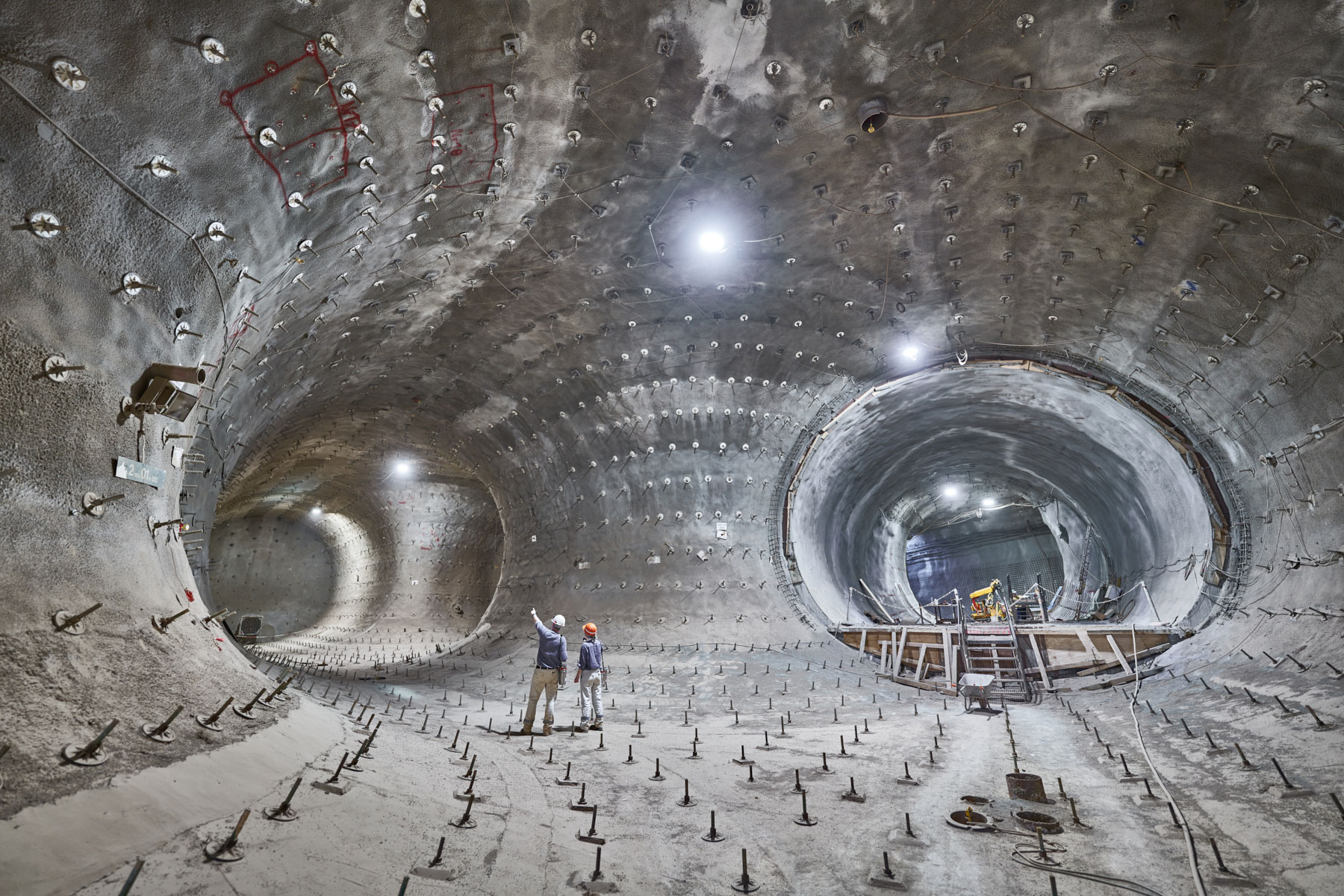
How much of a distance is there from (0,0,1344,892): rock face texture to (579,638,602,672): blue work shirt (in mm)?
3280

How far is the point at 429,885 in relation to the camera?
3145mm

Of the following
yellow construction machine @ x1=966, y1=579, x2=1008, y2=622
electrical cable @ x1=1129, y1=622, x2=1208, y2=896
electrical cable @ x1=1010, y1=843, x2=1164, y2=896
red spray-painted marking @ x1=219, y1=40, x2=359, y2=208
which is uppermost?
red spray-painted marking @ x1=219, y1=40, x2=359, y2=208

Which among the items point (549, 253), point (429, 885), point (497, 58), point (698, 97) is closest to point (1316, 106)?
point (698, 97)

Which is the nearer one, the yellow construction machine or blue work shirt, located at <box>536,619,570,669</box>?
blue work shirt, located at <box>536,619,570,669</box>

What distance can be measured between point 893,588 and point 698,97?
18984 mm

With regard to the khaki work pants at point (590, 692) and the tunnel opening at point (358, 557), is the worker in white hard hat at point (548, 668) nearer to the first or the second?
the khaki work pants at point (590, 692)

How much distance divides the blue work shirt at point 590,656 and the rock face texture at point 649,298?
10.8 ft

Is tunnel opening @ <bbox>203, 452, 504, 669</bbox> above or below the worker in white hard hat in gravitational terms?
above

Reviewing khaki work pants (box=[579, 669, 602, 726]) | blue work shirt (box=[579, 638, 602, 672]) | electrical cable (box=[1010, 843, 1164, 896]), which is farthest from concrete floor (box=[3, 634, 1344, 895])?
blue work shirt (box=[579, 638, 602, 672])

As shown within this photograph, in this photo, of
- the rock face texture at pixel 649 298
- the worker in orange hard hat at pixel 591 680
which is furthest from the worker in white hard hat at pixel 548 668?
the rock face texture at pixel 649 298

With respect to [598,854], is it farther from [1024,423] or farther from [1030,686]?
[1024,423]

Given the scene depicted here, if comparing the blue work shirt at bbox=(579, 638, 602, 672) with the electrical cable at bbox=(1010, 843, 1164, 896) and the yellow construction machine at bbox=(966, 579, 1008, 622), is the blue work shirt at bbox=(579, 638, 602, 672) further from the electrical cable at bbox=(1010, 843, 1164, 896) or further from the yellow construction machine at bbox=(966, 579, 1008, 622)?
the yellow construction machine at bbox=(966, 579, 1008, 622)

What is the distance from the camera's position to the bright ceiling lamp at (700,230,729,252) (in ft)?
29.0

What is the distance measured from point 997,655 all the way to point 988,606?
10206 millimetres
